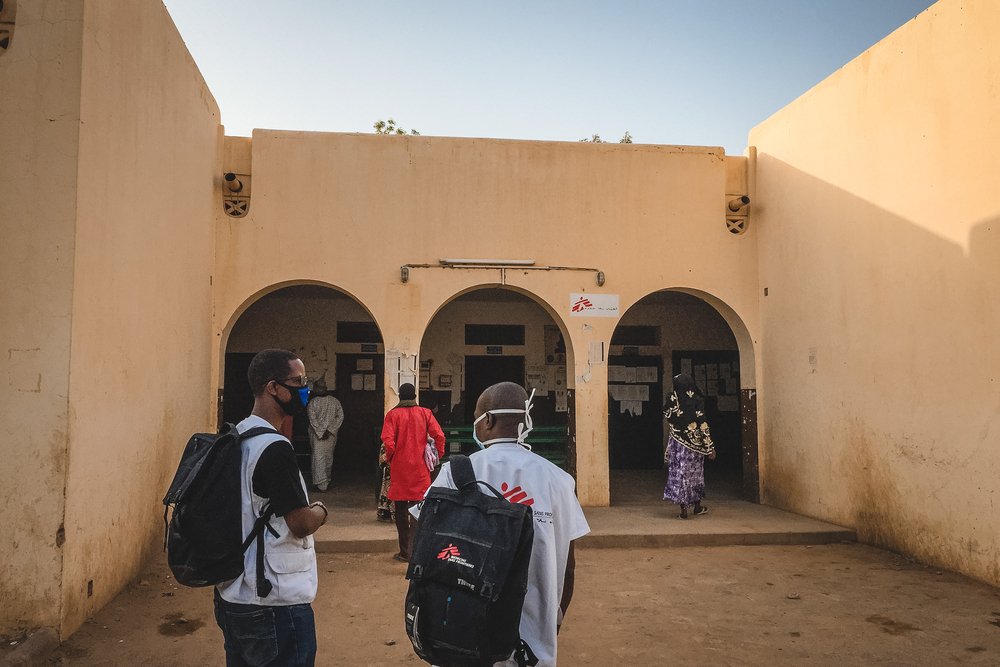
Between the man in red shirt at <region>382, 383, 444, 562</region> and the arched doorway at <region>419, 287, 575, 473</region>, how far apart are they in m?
5.55

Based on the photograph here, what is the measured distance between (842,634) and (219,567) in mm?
4312

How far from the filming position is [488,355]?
41.5 ft

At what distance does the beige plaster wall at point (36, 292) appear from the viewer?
4.43 meters

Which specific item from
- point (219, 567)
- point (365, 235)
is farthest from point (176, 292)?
point (219, 567)

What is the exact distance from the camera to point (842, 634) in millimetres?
4973

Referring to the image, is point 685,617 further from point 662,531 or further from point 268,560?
point 268,560

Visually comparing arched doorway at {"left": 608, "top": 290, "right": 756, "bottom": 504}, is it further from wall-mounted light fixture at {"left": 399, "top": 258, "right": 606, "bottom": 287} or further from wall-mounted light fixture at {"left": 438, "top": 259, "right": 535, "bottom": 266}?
wall-mounted light fixture at {"left": 438, "top": 259, "right": 535, "bottom": 266}

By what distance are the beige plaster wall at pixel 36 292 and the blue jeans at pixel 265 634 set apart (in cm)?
265

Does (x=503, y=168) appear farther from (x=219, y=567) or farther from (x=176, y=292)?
(x=219, y=567)

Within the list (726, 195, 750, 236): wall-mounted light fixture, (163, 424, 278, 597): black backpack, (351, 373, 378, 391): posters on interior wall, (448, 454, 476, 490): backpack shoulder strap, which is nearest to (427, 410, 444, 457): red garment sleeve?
(163, 424, 278, 597): black backpack

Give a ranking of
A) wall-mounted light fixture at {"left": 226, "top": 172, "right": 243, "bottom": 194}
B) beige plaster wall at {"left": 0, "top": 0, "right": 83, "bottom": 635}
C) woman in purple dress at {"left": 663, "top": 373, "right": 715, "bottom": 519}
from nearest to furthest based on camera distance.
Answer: beige plaster wall at {"left": 0, "top": 0, "right": 83, "bottom": 635}
woman in purple dress at {"left": 663, "top": 373, "right": 715, "bottom": 519}
wall-mounted light fixture at {"left": 226, "top": 172, "right": 243, "bottom": 194}

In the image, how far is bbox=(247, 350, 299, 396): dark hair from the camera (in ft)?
9.05

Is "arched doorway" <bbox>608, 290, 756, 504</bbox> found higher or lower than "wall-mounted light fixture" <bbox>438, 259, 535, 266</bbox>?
lower

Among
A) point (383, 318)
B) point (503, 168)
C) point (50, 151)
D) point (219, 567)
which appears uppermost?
point (503, 168)
